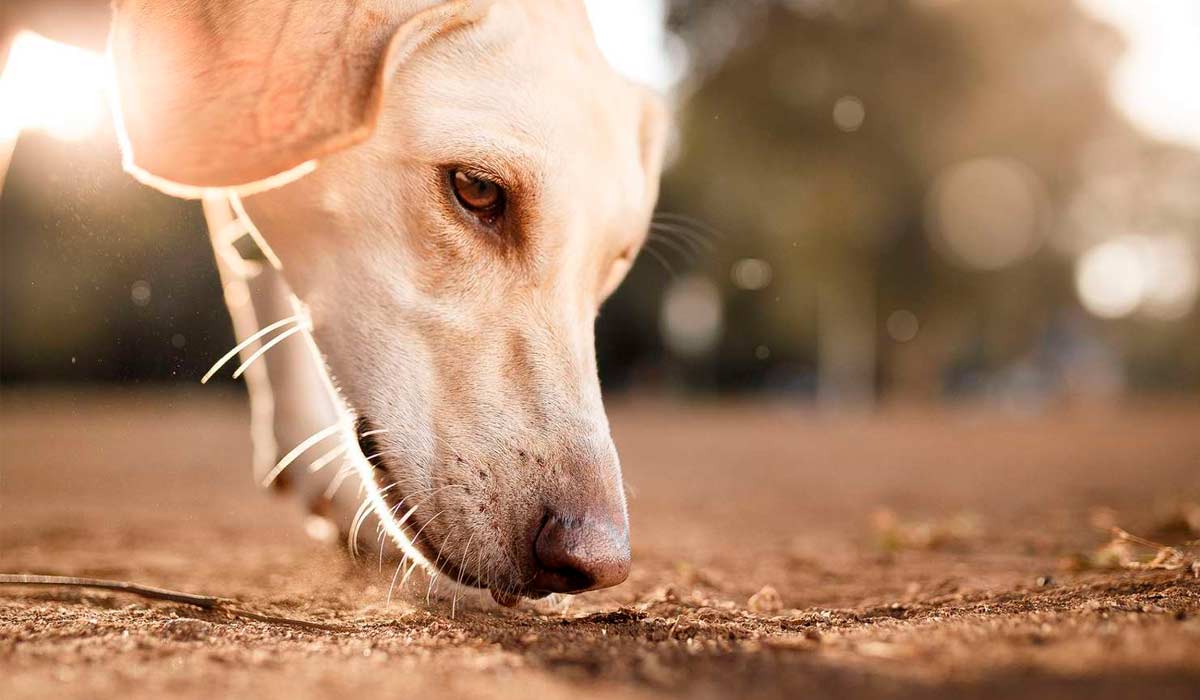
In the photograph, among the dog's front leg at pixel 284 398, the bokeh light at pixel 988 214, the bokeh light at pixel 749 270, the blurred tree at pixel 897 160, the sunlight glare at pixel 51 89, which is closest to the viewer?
the sunlight glare at pixel 51 89

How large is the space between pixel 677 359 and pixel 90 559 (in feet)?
81.1

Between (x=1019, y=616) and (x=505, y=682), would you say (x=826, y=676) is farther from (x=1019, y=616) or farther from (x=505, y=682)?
(x=1019, y=616)

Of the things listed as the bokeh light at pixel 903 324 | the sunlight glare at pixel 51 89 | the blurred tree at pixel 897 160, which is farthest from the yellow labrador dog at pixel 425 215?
the bokeh light at pixel 903 324

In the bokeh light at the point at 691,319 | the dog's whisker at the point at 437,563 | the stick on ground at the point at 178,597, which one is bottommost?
the bokeh light at the point at 691,319

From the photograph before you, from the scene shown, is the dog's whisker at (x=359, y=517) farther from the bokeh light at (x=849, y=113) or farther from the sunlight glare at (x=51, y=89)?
the bokeh light at (x=849, y=113)

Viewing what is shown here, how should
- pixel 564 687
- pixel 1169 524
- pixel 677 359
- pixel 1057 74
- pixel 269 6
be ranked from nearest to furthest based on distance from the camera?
pixel 564 687 → pixel 269 6 → pixel 1169 524 → pixel 1057 74 → pixel 677 359

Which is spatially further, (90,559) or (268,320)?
(268,320)

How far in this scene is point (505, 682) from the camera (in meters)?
1.43

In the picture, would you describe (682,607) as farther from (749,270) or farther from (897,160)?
A: (897,160)

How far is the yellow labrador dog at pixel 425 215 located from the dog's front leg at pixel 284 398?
905mm

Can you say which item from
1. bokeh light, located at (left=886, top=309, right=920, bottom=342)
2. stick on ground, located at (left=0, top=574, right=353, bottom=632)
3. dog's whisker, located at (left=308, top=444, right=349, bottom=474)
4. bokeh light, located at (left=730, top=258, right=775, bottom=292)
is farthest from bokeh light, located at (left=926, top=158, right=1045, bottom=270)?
stick on ground, located at (left=0, top=574, right=353, bottom=632)

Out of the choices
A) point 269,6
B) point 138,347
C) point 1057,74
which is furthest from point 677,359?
point 269,6

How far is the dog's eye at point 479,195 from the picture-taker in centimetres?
231

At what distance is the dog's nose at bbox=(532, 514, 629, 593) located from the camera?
1936 millimetres
